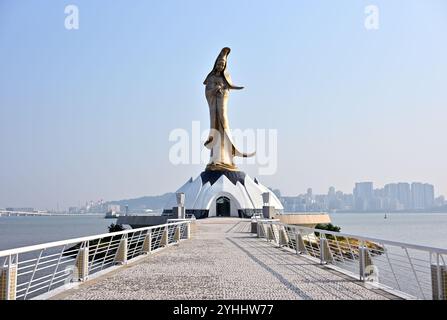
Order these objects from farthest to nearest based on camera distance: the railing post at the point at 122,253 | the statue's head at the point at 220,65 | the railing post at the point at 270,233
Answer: the statue's head at the point at 220,65, the railing post at the point at 270,233, the railing post at the point at 122,253

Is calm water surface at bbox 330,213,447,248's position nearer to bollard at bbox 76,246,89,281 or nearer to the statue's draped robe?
the statue's draped robe

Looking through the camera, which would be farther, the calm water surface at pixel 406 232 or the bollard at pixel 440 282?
the calm water surface at pixel 406 232

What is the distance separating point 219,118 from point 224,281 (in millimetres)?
29304

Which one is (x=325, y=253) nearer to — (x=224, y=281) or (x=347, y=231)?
(x=224, y=281)

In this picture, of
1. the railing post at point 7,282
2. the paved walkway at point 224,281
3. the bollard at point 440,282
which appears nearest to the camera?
the railing post at point 7,282

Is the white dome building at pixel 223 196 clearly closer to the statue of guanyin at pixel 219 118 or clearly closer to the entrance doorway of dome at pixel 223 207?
the entrance doorway of dome at pixel 223 207

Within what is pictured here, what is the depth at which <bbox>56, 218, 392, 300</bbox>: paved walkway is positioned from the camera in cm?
579

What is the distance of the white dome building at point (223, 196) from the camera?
107 feet

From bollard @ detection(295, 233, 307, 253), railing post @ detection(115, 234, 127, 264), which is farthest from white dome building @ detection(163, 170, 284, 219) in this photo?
railing post @ detection(115, 234, 127, 264)

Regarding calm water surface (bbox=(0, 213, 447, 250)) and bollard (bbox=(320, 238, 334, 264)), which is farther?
calm water surface (bbox=(0, 213, 447, 250))

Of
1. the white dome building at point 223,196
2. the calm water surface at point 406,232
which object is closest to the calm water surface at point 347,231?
the calm water surface at point 406,232

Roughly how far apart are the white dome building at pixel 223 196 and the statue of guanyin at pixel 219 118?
1.07m

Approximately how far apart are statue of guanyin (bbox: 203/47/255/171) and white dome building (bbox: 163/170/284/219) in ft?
3.53

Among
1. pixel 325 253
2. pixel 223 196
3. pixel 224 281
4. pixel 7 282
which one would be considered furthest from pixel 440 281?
pixel 223 196
